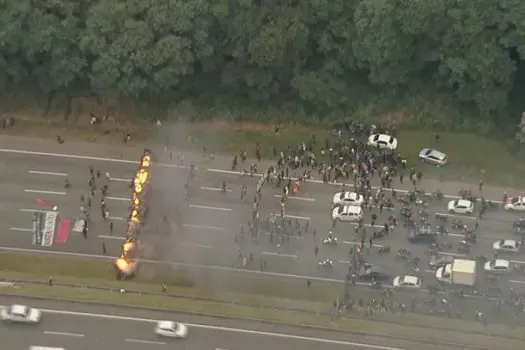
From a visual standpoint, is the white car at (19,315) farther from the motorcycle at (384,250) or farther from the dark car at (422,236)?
the dark car at (422,236)

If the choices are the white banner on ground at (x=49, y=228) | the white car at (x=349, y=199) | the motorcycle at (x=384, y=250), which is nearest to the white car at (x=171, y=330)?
the white banner on ground at (x=49, y=228)

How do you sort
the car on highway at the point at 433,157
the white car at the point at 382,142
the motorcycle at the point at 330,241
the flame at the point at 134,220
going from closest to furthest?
the flame at the point at 134,220 → the motorcycle at the point at 330,241 → the car on highway at the point at 433,157 → the white car at the point at 382,142

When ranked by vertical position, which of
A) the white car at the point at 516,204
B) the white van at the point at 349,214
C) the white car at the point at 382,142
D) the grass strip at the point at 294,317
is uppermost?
the white car at the point at 382,142

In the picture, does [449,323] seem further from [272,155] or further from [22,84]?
[22,84]

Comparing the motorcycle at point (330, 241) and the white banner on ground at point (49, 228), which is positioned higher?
the motorcycle at point (330, 241)

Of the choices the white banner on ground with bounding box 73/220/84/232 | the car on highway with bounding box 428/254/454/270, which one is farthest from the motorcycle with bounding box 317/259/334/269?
the white banner on ground with bounding box 73/220/84/232

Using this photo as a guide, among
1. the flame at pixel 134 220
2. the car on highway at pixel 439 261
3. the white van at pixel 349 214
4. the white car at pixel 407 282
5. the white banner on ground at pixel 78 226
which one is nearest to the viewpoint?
the white car at pixel 407 282

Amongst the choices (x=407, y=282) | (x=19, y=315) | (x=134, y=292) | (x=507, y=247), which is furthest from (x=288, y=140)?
(x=19, y=315)
